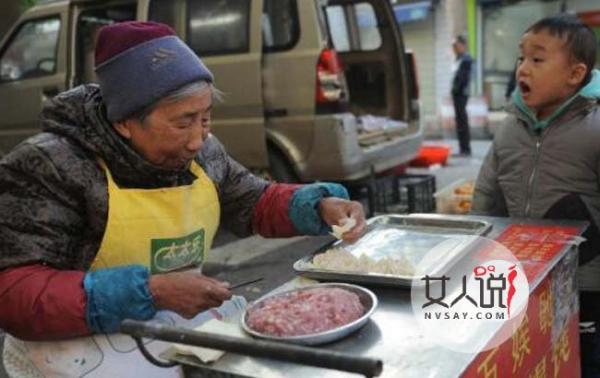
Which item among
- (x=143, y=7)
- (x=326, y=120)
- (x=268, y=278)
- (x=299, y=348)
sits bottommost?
(x=268, y=278)

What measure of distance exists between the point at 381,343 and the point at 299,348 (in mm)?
315

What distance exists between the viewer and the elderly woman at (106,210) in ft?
5.11

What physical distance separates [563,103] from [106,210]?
5.80ft

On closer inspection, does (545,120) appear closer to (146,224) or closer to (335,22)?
(146,224)

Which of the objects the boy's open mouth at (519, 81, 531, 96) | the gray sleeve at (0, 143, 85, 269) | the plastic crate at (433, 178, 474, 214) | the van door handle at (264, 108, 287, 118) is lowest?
the plastic crate at (433, 178, 474, 214)

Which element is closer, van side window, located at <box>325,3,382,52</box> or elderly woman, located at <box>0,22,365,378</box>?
elderly woman, located at <box>0,22,365,378</box>

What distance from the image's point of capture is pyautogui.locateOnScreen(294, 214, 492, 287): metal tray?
1.72m

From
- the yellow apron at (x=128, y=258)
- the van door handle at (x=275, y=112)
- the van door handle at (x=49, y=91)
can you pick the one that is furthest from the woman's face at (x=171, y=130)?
the van door handle at (x=49, y=91)

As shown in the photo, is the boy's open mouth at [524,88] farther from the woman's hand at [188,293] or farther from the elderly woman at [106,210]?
the woman's hand at [188,293]

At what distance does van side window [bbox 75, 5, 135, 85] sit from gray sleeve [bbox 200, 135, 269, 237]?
179 inches

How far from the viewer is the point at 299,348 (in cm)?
115

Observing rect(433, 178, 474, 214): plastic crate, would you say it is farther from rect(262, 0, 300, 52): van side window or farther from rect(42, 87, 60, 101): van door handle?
rect(42, 87, 60, 101): van door handle

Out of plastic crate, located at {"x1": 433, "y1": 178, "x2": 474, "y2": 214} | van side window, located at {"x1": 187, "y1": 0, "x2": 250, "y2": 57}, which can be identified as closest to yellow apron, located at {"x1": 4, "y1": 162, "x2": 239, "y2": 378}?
plastic crate, located at {"x1": 433, "y1": 178, "x2": 474, "y2": 214}

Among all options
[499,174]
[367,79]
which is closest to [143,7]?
[367,79]
